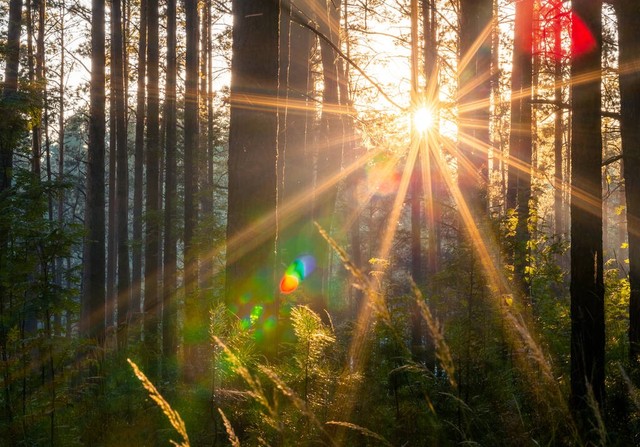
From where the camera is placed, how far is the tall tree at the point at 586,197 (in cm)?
452

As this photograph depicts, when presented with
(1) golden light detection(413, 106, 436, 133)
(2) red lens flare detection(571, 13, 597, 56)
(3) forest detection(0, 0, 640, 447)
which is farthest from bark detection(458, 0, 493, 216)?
(2) red lens flare detection(571, 13, 597, 56)

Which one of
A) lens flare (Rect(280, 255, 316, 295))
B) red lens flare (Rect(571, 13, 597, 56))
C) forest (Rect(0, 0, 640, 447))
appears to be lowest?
lens flare (Rect(280, 255, 316, 295))

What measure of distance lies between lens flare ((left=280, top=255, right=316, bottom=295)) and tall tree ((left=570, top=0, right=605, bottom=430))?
8796 millimetres

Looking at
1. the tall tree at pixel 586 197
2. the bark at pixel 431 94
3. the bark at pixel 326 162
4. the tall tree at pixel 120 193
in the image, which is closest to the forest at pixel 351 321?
the tall tree at pixel 586 197

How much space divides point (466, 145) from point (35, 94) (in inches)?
410

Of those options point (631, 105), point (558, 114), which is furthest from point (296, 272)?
point (558, 114)

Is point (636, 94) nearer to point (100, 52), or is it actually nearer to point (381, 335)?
point (381, 335)

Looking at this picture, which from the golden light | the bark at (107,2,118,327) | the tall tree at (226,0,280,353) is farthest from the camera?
the bark at (107,2,118,327)

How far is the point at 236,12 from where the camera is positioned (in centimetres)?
571

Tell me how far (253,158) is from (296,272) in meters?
8.86

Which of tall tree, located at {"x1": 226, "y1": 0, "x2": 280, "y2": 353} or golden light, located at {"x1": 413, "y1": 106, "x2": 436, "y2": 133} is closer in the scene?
golden light, located at {"x1": 413, "y1": 106, "x2": 436, "y2": 133}

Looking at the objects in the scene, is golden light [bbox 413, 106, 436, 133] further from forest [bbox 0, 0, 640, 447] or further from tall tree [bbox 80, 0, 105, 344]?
tall tree [bbox 80, 0, 105, 344]

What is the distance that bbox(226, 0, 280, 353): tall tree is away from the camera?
5605mm

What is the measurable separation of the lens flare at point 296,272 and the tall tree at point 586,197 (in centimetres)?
880
